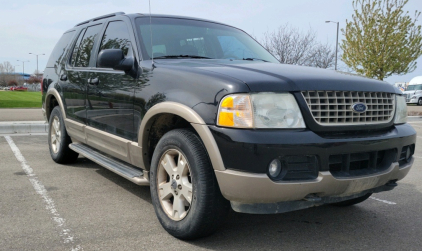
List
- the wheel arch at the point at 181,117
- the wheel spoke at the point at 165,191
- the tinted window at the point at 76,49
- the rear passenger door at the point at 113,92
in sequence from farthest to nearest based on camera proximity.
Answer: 1. the tinted window at the point at 76,49
2. the rear passenger door at the point at 113,92
3. the wheel spoke at the point at 165,191
4. the wheel arch at the point at 181,117

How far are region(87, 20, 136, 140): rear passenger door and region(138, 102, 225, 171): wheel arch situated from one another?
0.21 m

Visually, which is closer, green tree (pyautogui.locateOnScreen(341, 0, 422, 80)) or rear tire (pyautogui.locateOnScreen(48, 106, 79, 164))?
rear tire (pyautogui.locateOnScreen(48, 106, 79, 164))

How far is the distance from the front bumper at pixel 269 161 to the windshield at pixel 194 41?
1.45 meters

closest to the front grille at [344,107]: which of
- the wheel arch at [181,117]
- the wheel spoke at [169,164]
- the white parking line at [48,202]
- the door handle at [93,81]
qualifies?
the wheel arch at [181,117]

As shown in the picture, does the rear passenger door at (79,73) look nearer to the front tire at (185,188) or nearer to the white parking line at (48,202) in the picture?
the white parking line at (48,202)

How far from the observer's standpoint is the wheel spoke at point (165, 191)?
323 centimetres

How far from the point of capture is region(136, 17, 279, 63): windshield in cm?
396

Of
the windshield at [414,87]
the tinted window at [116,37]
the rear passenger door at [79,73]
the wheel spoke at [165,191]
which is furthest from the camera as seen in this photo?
the windshield at [414,87]

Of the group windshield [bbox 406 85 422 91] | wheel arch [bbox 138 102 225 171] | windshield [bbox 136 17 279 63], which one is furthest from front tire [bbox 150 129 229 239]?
windshield [bbox 406 85 422 91]

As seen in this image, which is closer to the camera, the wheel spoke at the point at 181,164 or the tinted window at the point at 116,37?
the wheel spoke at the point at 181,164

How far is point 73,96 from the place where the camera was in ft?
16.5

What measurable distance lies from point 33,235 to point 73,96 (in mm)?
2191

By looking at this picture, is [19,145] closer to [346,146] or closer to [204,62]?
[204,62]

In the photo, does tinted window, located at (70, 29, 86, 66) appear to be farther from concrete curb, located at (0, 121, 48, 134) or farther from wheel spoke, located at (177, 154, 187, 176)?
concrete curb, located at (0, 121, 48, 134)
